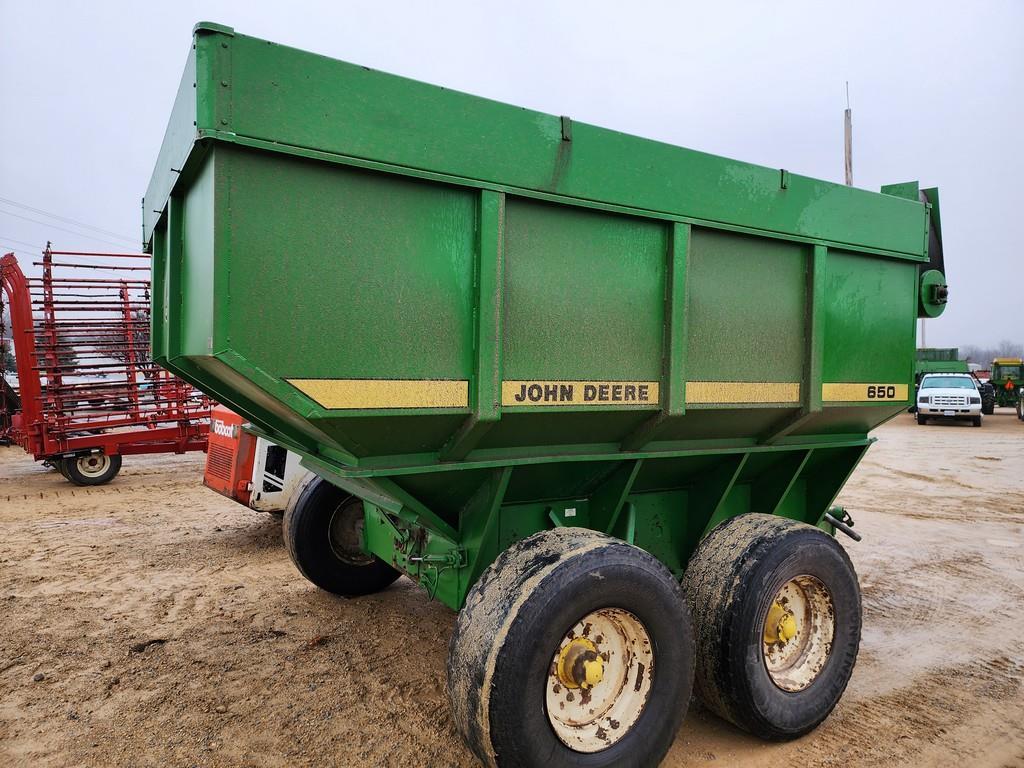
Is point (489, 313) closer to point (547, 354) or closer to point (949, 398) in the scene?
point (547, 354)

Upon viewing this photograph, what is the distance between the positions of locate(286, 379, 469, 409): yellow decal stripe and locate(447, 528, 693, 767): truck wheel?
73 cm

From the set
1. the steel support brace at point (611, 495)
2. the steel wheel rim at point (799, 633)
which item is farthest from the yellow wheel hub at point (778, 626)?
the steel support brace at point (611, 495)

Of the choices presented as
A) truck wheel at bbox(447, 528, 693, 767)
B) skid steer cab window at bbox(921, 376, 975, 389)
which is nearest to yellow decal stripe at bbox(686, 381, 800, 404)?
truck wheel at bbox(447, 528, 693, 767)

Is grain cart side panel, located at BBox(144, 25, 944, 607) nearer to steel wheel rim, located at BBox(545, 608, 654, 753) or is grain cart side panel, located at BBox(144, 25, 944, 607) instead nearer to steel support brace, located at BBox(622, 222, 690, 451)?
steel support brace, located at BBox(622, 222, 690, 451)

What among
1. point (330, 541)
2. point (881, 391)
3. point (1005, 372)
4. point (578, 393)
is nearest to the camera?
point (578, 393)

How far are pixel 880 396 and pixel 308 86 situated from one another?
3.53 m

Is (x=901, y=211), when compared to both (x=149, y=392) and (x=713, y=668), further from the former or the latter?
(x=149, y=392)

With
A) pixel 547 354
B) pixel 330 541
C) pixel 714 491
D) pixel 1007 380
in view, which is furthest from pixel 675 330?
pixel 1007 380

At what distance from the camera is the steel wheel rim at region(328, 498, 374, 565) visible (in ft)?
16.0

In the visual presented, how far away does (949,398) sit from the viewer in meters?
21.3

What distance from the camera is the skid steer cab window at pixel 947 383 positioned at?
2164 cm

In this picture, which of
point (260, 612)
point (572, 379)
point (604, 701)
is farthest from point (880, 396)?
point (260, 612)

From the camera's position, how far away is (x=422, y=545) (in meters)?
3.48

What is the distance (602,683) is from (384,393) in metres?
1.54
